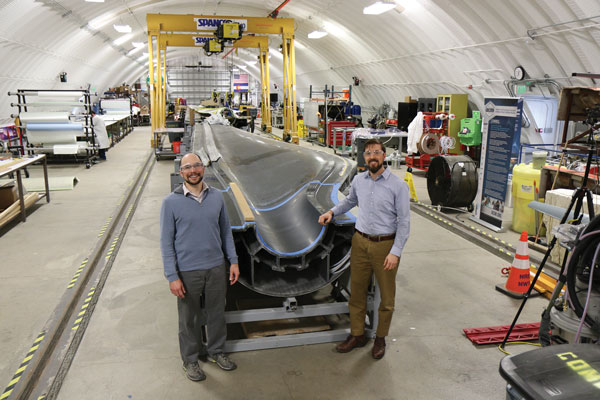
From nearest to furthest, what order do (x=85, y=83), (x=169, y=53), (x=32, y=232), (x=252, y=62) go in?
(x=32, y=232), (x=85, y=83), (x=252, y=62), (x=169, y=53)

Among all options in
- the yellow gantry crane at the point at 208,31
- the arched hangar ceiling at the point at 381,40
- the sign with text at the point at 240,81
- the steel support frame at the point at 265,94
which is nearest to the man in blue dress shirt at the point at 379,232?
the arched hangar ceiling at the point at 381,40

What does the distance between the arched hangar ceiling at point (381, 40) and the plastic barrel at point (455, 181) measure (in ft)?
13.0

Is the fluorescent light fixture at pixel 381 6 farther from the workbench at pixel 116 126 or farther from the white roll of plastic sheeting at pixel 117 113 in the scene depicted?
the white roll of plastic sheeting at pixel 117 113

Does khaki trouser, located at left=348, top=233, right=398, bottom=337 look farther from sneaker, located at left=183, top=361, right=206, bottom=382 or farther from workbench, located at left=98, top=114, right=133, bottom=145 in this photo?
workbench, located at left=98, top=114, right=133, bottom=145

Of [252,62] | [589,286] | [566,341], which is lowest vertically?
[566,341]

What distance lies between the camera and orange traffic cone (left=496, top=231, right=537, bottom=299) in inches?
208

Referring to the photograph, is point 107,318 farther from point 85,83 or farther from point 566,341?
point 85,83

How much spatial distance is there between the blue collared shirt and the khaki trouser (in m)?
0.11

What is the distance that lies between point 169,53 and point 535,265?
1681 inches

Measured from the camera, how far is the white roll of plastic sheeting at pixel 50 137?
1330 centimetres

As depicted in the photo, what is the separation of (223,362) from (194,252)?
1.06m

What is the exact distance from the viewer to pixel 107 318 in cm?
479

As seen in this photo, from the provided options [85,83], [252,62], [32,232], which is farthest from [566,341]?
[252,62]

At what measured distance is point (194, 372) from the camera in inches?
148
